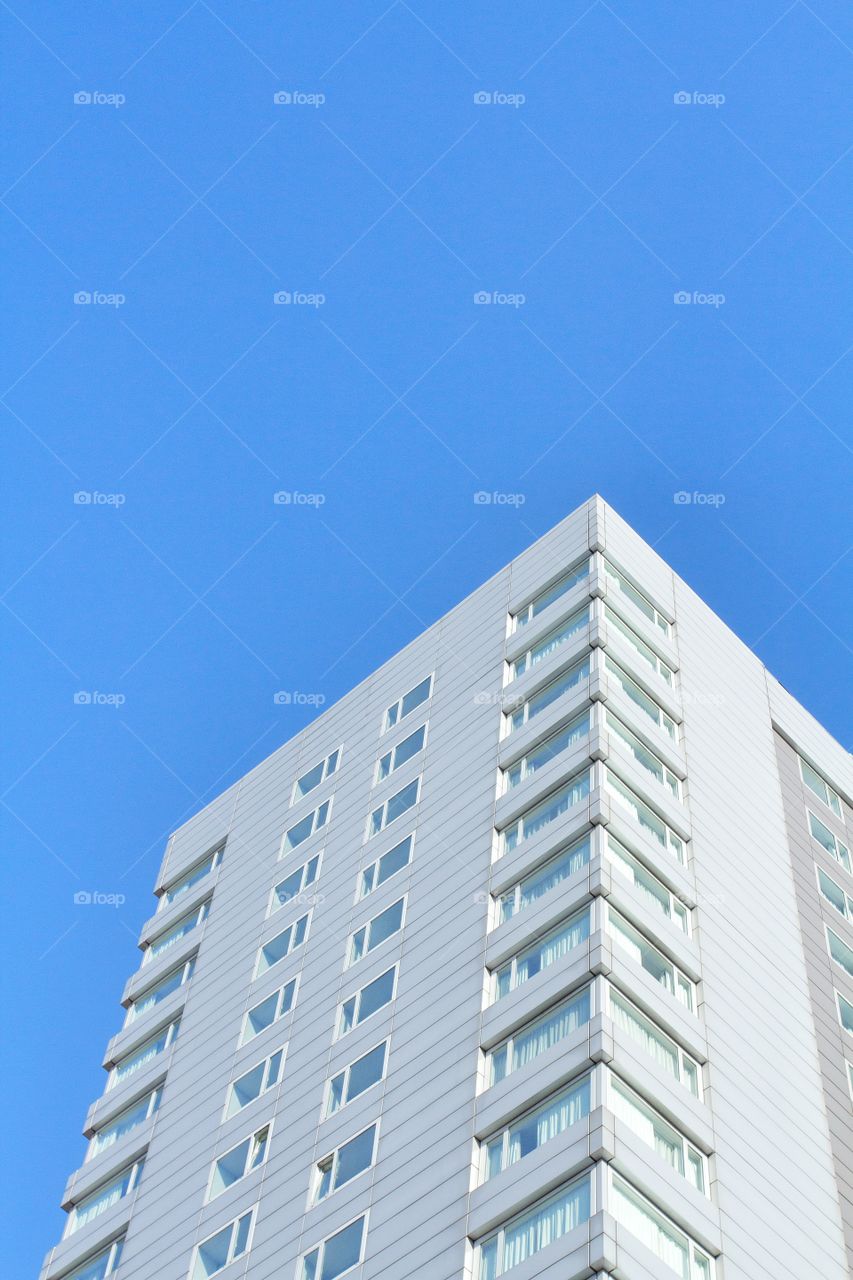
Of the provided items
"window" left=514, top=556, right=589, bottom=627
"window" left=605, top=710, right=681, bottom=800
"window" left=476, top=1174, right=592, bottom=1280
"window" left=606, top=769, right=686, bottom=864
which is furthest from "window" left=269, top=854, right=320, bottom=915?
"window" left=476, top=1174, right=592, bottom=1280

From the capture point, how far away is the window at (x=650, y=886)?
140 feet

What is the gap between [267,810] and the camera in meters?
60.8

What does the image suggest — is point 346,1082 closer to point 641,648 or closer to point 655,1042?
point 655,1042

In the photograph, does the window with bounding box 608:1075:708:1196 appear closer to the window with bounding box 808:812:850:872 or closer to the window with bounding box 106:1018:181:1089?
the window with bounding box 808:812:850:872

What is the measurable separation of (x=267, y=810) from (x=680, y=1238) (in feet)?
95.6

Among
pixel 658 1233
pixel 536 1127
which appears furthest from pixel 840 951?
pixel 658 1233

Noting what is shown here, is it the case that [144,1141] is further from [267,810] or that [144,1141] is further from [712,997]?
[712,997]

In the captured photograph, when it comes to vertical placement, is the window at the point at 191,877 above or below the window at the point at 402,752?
above

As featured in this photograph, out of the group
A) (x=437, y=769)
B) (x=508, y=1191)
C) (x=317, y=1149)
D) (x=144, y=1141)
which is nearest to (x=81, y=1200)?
(x=144, y=1141)

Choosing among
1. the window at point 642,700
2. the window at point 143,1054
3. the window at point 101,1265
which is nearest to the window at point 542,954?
the window at point 642,700

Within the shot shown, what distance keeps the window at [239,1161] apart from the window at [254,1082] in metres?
1.57

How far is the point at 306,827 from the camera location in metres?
57.2

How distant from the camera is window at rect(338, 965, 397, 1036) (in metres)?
44.9

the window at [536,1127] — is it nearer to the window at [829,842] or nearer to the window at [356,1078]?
the window at [356,1078]
